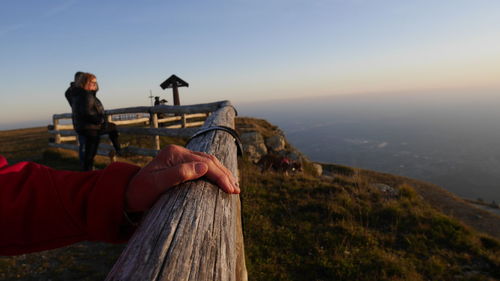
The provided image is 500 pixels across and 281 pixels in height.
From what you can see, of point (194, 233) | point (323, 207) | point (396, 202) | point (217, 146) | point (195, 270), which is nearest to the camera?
point (195, 270)

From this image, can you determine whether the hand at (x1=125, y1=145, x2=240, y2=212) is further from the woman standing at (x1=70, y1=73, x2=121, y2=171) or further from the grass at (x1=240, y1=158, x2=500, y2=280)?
the woman standing at (x1=70, y1=73, x2=121, y2=171)

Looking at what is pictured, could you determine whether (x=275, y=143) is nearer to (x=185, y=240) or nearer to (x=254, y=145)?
(x=254, y=145)

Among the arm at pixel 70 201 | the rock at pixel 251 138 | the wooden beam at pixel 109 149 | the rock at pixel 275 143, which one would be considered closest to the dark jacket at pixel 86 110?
the wooden beam at pixel 109 149

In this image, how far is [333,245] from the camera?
482 centimetres

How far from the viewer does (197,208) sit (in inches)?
45.6

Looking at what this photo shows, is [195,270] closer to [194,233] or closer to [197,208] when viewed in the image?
[194,233]

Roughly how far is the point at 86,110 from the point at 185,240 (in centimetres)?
625

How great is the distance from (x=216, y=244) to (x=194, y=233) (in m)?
0.10

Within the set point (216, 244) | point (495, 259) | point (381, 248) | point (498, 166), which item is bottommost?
point (498, 166)

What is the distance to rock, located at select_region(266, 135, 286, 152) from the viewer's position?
60.6ft

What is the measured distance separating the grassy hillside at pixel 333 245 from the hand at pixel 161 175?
3.28m

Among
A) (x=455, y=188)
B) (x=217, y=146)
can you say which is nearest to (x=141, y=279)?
(x=217, y=146)

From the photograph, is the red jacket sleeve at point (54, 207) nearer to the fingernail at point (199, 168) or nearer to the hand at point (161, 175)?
the hand at point (161, 175)

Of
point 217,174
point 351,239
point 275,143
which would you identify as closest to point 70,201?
point 217,174
